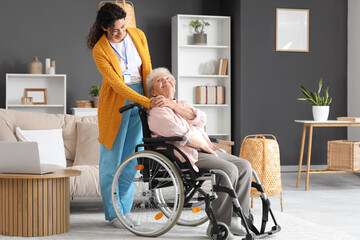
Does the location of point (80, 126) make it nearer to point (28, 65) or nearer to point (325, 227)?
point (325, 227)

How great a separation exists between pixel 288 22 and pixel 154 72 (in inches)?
166

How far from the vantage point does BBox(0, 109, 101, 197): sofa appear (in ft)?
13.8

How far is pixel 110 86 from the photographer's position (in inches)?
130

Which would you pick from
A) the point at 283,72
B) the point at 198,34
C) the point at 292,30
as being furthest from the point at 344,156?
the point at 198,34

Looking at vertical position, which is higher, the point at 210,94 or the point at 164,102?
the point at 210,94

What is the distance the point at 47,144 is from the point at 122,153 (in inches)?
43.0

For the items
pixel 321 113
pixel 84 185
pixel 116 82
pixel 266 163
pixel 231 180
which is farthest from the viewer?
pixel 321 113

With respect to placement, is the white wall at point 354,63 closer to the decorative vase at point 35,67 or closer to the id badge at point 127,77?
the decorative vase at point 35,67

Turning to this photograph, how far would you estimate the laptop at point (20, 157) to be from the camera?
3053 millimetres

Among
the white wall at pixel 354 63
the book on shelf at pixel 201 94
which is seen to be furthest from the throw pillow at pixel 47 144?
the white wall at pixel 354 63

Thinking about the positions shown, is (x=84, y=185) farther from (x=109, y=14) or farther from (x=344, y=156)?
(x=344, y=156)

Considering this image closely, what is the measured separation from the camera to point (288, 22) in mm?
7035

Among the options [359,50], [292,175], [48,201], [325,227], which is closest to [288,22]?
[359,50]

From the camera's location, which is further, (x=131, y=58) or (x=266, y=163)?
(x=266, y=163)
